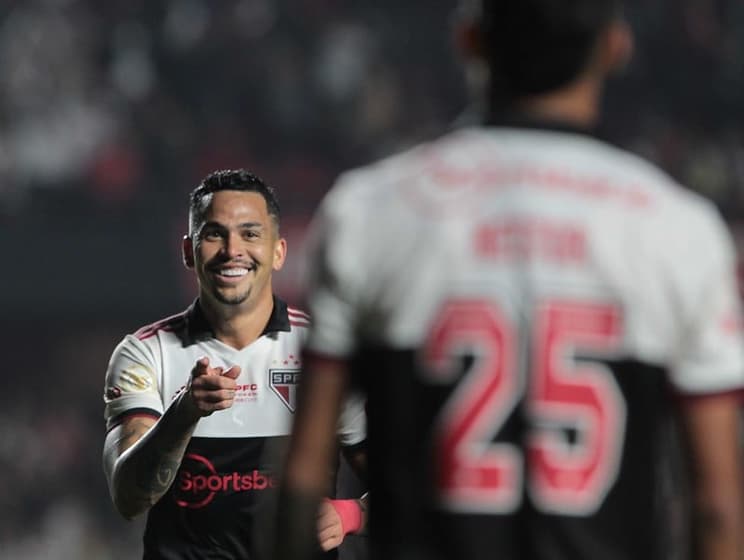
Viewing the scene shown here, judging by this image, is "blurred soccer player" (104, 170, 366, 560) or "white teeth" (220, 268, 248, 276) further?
"white teeth" (220, 268, 248, 276)

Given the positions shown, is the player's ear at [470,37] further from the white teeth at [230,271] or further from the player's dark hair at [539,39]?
the white teeth at [230,271]

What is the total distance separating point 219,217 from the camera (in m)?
5.49

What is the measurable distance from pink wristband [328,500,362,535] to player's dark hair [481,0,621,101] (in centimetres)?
276

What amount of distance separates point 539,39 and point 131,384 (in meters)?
3.11

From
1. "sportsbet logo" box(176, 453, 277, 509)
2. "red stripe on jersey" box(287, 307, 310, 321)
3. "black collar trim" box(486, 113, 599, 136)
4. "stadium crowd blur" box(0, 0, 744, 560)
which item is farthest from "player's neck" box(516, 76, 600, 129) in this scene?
"stadium crowd blur" box(0, 0, 744, 560)

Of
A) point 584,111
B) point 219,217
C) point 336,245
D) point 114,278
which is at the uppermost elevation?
point 114,278

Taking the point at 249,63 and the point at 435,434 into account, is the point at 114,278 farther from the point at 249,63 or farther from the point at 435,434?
the point at 435,434

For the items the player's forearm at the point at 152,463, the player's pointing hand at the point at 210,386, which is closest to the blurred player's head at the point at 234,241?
the player's forearm at the point at 152,463

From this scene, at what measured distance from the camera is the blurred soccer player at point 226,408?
16.8 feet

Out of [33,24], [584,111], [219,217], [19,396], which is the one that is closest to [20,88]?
[33,24]

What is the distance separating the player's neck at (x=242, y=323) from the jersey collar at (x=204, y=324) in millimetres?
20

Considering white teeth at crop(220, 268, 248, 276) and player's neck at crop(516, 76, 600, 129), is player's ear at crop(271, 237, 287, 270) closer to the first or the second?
white teeth at crop(220, 268, 248, 276)

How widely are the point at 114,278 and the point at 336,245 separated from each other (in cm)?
1413

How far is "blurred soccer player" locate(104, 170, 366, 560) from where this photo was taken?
5113 millimetres
